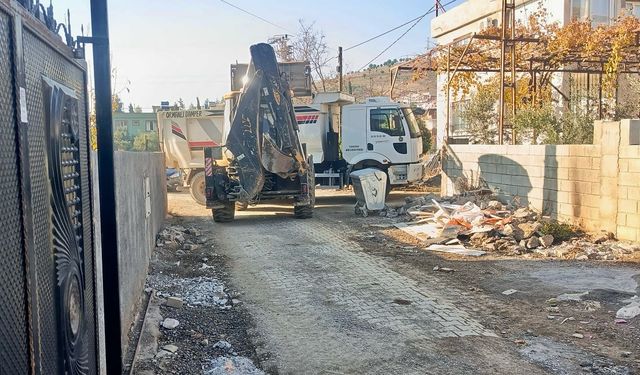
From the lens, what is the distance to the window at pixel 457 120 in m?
23.4

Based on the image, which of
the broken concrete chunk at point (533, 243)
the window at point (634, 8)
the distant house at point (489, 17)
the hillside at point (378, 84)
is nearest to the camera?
the broken concrete chunk at point (533, 243)

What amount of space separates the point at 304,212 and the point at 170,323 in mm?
8486

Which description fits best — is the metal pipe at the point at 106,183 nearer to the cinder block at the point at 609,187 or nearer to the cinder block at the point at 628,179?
the cinder block at the point at 628,179

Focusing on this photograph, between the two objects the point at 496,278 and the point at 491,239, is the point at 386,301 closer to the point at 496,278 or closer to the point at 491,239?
the point at 496,278

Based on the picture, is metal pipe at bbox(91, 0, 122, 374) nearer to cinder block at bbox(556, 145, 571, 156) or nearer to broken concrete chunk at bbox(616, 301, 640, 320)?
broken concrete chunk at bbox(616, 301, 640, 320)

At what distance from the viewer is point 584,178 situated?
10539 millimetres

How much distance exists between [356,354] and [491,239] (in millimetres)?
5808

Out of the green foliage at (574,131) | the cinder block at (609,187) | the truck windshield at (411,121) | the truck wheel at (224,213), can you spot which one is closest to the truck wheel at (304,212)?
the truck wheel at (224,213)

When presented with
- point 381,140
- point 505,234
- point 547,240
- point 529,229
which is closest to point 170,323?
point 505,234

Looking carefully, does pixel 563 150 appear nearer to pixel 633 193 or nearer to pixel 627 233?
pixel 633 193

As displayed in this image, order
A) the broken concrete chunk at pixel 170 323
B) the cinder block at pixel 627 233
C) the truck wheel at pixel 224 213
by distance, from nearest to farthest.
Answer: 1. the broken concrete chunk at pixel 170 323
2. the cinder block at pixel 627 233
3. the truck wheel at pixel 224 213

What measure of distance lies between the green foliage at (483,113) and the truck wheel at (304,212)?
29.5 ft

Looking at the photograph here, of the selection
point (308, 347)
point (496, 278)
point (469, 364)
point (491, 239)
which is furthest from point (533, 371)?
point (491, 239)

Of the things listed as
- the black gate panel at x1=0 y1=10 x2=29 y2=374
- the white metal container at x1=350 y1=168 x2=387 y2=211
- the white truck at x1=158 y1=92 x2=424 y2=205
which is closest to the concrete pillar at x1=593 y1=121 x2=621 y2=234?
the white metal container at x1=350 y1=168 x2=387 y2=211
